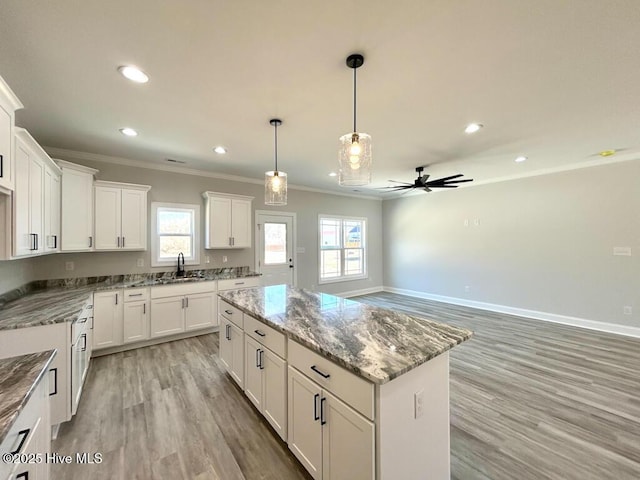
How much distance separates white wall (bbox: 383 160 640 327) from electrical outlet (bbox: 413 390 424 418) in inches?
199

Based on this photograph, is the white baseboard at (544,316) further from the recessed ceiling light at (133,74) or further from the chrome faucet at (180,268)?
the recessed ceiling light at (133,74)

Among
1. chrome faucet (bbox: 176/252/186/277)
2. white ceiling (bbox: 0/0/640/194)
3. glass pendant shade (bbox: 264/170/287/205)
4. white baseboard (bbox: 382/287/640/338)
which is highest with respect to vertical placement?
white ceiling (bbox: 0/0/640/194)

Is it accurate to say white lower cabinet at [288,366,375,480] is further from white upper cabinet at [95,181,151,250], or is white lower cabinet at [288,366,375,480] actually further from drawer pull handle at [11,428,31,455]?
white upper cabinet at [95,181,151,250]

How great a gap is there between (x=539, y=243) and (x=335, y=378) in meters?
5.43

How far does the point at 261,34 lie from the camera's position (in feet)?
5.44

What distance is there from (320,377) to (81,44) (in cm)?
258

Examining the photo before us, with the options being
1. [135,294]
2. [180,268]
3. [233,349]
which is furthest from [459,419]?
[180,268]

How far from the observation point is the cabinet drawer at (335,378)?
49.3 inches

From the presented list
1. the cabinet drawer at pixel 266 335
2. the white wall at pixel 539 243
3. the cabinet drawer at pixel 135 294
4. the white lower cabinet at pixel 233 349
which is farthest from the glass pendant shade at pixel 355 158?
the white wall at pixel 539 243

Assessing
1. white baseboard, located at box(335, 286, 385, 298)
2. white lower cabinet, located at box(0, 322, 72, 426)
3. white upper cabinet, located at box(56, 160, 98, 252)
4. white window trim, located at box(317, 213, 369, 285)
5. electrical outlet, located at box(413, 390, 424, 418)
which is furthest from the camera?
white baseboard, located at box(335, 286, 385, 298)

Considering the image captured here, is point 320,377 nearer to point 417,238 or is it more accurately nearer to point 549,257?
point 549,257

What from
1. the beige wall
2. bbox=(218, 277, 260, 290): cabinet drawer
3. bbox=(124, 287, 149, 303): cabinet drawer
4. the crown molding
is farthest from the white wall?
bbox=(124, 287, 149, 303): cabinet drawer

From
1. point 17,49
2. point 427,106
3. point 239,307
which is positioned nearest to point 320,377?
point 239,307

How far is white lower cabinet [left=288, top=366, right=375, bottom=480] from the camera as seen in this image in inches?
50.4
